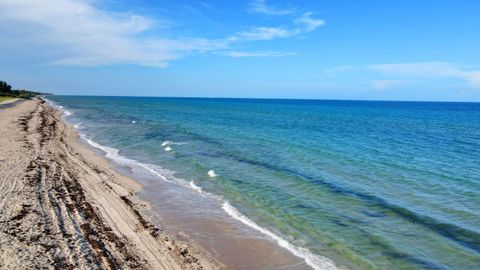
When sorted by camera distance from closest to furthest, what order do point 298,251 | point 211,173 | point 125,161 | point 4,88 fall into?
point 298,251 → point 211,173 → point 125,161 → point 4,88

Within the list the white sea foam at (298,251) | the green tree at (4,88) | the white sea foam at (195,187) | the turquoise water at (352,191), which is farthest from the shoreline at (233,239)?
the green tree at (4,88)

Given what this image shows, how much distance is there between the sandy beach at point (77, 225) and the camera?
9586 mm

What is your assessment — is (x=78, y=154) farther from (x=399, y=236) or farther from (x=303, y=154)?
(x=399, y=236)

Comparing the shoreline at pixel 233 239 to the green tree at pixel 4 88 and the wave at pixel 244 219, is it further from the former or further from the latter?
the green tree at pixel 4 88

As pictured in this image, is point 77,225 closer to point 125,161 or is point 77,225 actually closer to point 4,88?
point 125,161

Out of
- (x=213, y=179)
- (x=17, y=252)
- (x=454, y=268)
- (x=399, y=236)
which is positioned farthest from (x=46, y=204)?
(x=454, y=268)

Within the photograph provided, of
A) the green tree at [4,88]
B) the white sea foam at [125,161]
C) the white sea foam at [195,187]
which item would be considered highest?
the green tree at [4,88]

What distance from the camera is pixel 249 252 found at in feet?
38.0

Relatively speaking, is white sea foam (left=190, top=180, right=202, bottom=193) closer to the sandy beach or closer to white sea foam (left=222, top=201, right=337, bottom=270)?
the sandy beach

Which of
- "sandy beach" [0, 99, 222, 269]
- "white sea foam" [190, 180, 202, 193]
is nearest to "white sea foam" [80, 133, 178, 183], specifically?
"white sea foam" [190, 180, 202, 193]

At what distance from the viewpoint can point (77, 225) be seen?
38.8 feet

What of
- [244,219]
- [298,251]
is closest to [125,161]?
[244,219]

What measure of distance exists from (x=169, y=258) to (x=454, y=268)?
324 inches

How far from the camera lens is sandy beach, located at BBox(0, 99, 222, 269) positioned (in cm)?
959
